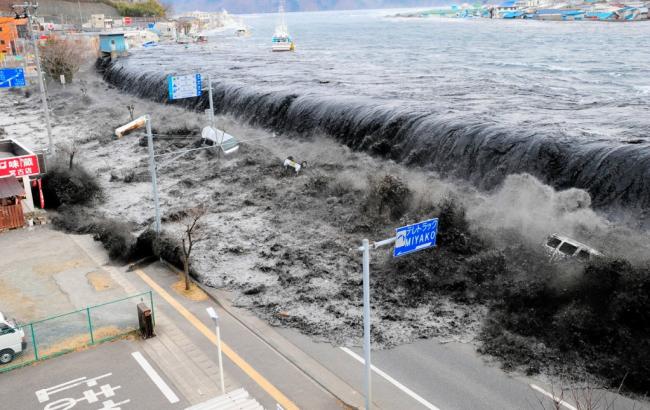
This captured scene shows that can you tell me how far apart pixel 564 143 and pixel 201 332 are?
23458 millimetres

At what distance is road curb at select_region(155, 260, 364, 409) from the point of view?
18.0 metres

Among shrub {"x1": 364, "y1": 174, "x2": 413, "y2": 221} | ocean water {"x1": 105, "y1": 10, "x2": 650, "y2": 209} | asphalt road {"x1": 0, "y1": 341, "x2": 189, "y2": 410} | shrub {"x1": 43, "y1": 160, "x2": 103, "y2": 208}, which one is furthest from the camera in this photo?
shrub {"x1": 43, "y1": 160, "x2": 103, "y2": 208}

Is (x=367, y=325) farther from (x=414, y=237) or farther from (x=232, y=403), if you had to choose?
(x=232, y=403)

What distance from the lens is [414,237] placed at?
1438cm

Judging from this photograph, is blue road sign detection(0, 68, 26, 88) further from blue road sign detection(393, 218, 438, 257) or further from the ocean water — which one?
blue road sign detection(393, 218, 438, 257)

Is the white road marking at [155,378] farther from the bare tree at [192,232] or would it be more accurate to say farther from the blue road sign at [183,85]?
the blue road sign at [183,85]

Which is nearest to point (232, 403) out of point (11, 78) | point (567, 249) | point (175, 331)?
point (175, 331)

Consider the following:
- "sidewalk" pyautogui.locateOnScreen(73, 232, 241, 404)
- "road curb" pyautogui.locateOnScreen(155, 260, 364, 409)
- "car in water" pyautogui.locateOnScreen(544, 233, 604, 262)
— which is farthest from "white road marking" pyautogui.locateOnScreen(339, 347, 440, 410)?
"car in water" pyautogui.locateOnScreen(544, 233, 604, 262)

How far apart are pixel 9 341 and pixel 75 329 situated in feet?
7.10

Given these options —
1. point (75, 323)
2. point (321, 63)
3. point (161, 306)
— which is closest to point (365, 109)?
point (161, 306)

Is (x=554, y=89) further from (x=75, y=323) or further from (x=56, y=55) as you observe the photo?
(x=56, y=55)

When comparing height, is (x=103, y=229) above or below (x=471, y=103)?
below

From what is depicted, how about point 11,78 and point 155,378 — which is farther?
point 11,78

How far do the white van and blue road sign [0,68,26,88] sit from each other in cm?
2243
